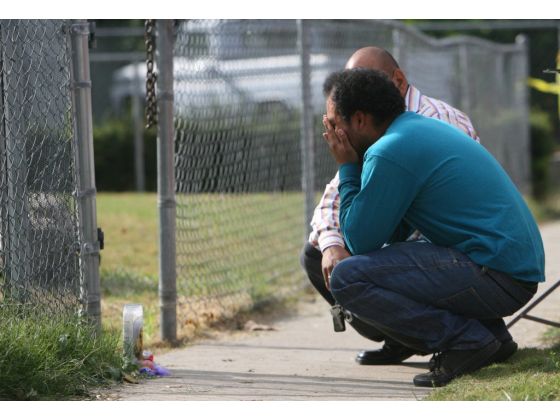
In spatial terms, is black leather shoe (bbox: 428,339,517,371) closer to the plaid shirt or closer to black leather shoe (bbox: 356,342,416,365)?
black leather shoe (bbox: 356,342,416,365)

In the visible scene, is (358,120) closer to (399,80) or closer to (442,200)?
(442,200)

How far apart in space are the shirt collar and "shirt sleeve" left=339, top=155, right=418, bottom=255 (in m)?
0.80

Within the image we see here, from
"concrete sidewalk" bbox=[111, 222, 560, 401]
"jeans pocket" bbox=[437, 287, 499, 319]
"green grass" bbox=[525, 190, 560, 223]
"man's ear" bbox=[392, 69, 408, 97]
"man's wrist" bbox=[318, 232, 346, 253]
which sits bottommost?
"green grass" bbox=[525, 190, 560, 223]

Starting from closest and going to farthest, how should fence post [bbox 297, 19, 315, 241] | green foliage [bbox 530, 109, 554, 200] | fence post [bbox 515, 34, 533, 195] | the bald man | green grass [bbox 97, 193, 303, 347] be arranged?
the bald man → green grass [bbox 97, 193, 303, 347] → fence post [bbox 297, 19, 315, 241] → fence post [bbox 515, 34, 533, 195] → green foliage [bbox 530, 109, 554, 200]

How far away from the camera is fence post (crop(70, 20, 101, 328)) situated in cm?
514

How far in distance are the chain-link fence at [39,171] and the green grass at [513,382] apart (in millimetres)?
1772

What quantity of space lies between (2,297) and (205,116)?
2.89m

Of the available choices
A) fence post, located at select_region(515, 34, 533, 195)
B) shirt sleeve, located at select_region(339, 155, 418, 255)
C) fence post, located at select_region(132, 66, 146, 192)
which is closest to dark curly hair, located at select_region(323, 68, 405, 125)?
shirt sleeve, located at select_region(339, 155, 418, 255)

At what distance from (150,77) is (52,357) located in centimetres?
194

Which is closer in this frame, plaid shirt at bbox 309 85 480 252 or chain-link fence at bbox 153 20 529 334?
plaid shirt at bbox 309 85 480 252

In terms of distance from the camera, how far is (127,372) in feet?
16.1

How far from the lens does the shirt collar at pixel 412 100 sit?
543 cm

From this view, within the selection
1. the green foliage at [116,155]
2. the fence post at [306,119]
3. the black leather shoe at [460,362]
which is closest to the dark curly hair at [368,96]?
the black leather shoe at [460,362]

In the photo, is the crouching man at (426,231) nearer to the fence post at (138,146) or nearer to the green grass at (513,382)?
the green grass at (513,382)
